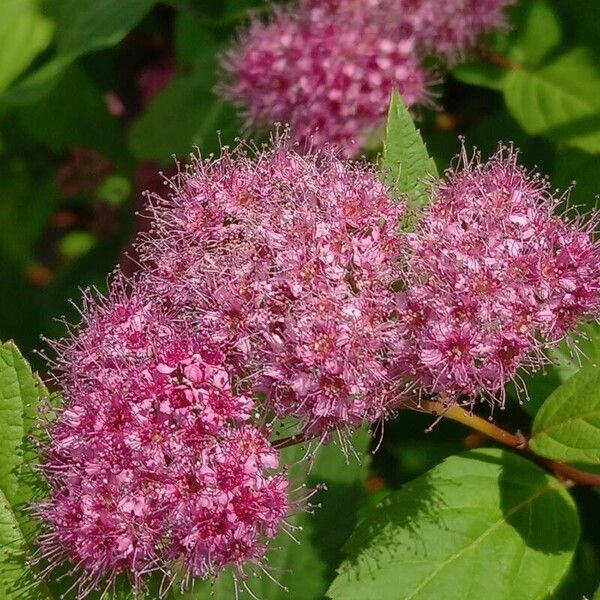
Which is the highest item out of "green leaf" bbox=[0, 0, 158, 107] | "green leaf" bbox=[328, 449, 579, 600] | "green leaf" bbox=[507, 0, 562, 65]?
"green leaf" bbox=[0, 0, 158, 107]

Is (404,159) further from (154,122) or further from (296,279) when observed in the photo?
(154,122)

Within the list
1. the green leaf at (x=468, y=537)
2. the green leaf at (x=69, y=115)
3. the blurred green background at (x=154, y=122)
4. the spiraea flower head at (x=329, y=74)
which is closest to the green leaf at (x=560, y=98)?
the blurred green background at (x=154, y=122)

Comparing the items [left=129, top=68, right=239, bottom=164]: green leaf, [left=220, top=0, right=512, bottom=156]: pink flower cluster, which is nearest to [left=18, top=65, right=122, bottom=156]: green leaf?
[left=129, top=68, right=239, bottom=164]: green leaf

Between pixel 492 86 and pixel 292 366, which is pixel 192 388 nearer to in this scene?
pixel 292 366

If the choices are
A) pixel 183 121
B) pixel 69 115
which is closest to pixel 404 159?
pixel 183 121

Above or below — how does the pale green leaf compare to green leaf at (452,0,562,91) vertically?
above

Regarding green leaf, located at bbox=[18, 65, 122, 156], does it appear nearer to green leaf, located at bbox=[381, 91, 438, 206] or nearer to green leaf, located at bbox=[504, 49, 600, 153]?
green leaf, located at bbox=[504, 49, 600, 153]

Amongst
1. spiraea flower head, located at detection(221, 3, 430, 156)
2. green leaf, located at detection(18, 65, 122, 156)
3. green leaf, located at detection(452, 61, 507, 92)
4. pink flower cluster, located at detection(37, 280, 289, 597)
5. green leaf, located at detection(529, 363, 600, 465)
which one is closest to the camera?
pink flower cluster, located at detection(37, 280, 289, 597)
